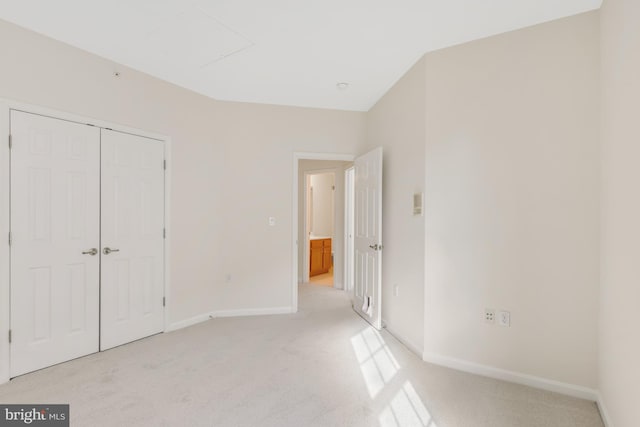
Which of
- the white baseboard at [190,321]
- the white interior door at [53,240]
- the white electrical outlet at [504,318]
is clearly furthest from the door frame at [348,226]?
the white interior door at [53,240]

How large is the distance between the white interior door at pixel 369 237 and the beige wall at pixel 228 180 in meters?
0.63

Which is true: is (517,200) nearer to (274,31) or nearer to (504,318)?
(504,318)

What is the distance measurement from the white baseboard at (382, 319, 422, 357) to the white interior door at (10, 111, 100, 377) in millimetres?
2898

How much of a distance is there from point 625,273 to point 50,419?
3.50 m

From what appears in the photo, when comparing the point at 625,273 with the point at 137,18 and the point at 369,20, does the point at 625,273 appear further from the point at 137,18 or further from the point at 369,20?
the point at 137,18

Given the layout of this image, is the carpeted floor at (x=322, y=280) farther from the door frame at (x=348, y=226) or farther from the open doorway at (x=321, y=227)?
the door frame at (x=348, y=226)

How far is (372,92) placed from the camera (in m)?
3.70

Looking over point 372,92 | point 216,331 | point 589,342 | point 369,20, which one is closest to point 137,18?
point 369,20

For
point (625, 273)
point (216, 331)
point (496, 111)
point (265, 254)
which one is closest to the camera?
point (625, 273)

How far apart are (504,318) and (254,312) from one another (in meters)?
2.85

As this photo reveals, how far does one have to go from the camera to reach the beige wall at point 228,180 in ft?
11.6

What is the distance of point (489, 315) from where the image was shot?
249cm

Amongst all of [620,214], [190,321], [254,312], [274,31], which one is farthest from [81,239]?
[620,214]

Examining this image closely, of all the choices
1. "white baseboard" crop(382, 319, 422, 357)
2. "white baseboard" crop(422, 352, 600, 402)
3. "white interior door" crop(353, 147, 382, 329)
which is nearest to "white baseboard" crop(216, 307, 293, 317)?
"white interior door" crop(353, 147, 382, 329)
